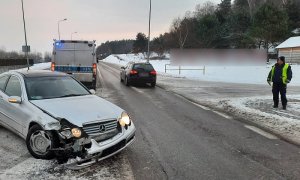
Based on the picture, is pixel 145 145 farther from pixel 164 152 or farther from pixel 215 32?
pixel 215 32

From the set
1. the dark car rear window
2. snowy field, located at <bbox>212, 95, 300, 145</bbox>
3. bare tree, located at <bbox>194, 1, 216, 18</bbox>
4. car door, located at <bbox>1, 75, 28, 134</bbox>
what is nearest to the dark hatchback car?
the dark car rear window

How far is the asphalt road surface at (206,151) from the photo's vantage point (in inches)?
201

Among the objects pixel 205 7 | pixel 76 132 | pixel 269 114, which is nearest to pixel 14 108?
pixel 76 132

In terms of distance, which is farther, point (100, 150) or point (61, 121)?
point (61, 121)

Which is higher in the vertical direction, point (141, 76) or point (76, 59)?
point (76, 59)

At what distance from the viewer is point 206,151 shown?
622cm

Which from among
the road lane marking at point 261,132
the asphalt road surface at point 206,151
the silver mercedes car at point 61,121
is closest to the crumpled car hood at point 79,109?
the silver mercedes car at point 61,121

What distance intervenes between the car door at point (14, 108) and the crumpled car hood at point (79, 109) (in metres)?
0.32

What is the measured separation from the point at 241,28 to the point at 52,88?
63.8m

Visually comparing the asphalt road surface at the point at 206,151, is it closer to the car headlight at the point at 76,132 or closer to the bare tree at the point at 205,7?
the car headlight at the point at 76,132

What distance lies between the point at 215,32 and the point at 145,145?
A: 6183 centimetres

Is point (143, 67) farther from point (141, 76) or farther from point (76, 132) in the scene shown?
point (76, 132)

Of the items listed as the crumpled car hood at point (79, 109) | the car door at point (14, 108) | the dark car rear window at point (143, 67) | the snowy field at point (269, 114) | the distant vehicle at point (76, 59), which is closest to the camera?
the crumpled car hood at point (79, 109)

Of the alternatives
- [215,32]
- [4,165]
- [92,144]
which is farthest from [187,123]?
[215,32]
